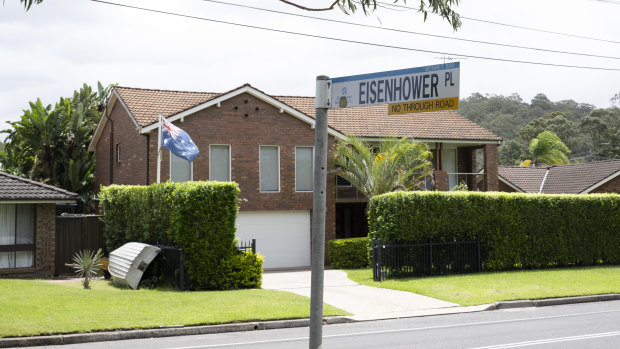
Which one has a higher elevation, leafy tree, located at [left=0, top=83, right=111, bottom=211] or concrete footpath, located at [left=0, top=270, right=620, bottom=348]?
leafy tree, located at [left=0, top=83, right=111, bottom=211]

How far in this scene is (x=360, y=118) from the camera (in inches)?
1214

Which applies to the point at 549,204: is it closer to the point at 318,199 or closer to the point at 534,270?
the point at 534,270

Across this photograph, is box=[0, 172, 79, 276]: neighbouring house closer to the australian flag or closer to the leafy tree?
the australian flag

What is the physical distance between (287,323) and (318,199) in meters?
8.74

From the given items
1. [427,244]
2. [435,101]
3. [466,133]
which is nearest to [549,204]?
[427,244]

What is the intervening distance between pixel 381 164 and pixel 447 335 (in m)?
14.1

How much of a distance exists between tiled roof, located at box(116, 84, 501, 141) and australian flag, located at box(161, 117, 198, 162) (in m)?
5.27

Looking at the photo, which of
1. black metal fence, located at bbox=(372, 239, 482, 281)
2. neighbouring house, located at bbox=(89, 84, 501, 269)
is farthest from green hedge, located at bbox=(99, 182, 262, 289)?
neighbouring house, located at bbox=(89, 84, 501, 269)

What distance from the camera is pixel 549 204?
924 inches

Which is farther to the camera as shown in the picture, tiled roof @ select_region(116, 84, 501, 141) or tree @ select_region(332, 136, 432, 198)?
tiled roof @ select_region(116, 84, 501, 141)

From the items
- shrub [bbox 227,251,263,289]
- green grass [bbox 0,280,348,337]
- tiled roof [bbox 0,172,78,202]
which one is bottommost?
green grass [bbox 0,280,348,337]

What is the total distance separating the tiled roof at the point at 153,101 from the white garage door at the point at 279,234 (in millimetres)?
5147

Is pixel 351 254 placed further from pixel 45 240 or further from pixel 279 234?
pixel 45 240

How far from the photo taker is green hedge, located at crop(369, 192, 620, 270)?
69.2 feet
